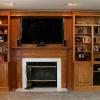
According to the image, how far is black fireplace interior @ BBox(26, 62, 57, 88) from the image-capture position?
8055 mm

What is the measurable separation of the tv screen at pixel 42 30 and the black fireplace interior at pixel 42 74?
0.71 meters

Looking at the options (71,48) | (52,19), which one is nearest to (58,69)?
(71,48)

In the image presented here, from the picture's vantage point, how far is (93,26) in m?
7.71

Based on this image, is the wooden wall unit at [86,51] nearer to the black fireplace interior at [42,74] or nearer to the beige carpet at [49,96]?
the beige carpet at [49,96]

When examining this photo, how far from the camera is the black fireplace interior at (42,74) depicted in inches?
317

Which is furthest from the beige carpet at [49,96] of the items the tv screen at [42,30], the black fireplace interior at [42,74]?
the tv screen at [42,30]

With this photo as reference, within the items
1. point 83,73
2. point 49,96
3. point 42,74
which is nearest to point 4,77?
point 42,74

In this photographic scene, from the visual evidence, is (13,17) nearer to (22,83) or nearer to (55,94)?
(22,83)

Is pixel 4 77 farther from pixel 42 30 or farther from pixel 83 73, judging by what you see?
pixel 83 73

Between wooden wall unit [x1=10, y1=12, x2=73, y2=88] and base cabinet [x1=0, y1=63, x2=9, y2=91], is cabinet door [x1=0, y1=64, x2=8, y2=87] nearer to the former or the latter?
base cabinet [x1=0, y1=63, x2=9, y2=91]

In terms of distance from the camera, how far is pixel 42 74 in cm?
809

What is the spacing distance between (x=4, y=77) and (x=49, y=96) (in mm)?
1557

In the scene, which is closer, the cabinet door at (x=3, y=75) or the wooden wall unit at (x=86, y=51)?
the cabinet door at (x=3, y=75)

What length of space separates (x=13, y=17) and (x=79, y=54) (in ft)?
7.46
